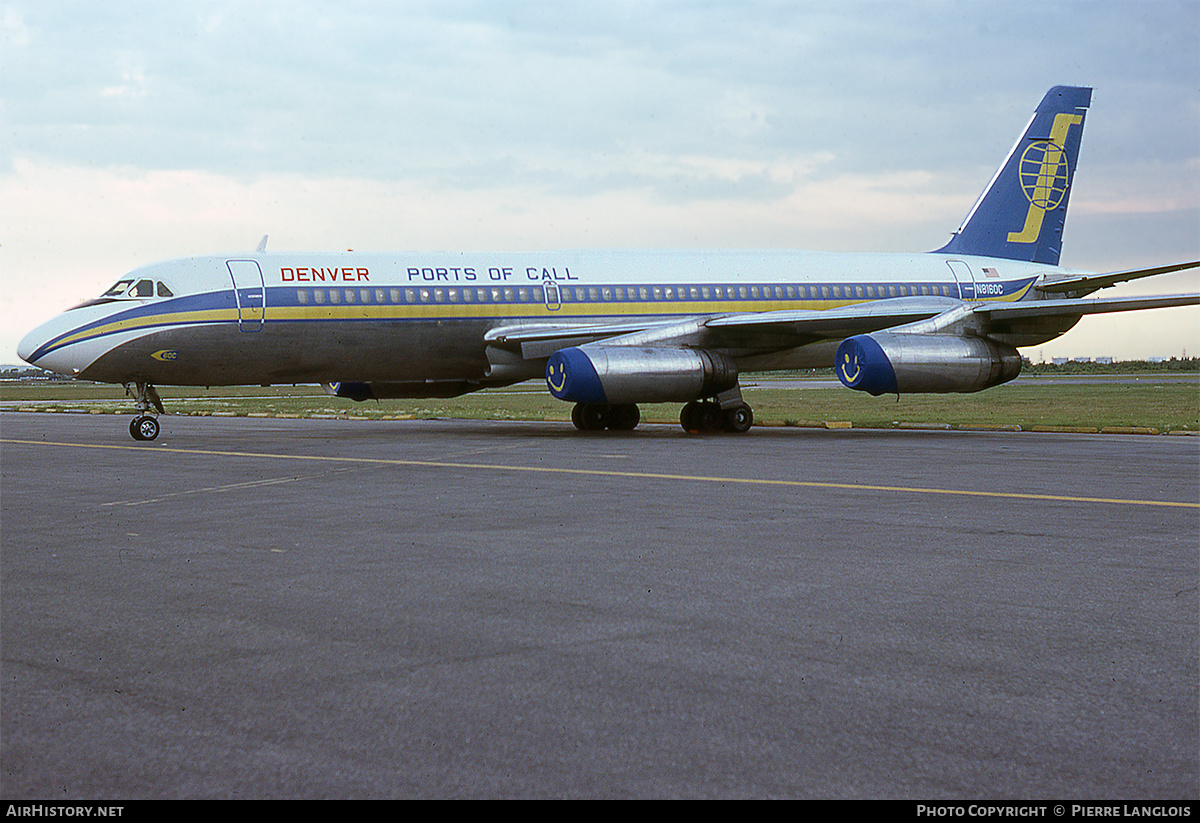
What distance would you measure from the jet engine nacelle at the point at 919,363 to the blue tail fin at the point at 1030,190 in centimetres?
656

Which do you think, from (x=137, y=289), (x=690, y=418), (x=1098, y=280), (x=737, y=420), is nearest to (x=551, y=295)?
(x=690, y=418)

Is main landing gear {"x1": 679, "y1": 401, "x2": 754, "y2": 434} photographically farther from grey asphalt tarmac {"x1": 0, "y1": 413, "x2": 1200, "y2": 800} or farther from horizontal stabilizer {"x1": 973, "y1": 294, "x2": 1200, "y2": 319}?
grey asphalt tarmac {"x1": 0, "y1": 413, "x2": 1200, "y2": 800}

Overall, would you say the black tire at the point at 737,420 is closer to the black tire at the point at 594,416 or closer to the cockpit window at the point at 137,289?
the black tire at the point at 594,416

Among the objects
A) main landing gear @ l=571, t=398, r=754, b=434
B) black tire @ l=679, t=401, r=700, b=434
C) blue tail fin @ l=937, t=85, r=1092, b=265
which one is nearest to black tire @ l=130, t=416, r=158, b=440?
main landing gear @ l=571, t=398, r=754, b=434

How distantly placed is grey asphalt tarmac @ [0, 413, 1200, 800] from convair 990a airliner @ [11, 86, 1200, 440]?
953 centimetres

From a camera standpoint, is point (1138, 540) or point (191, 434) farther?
point (191, 434)

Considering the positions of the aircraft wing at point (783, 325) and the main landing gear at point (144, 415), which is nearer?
the main landing gear at point (144, 415)

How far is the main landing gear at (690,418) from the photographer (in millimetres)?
22766

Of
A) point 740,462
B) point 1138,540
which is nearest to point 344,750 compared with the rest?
point 1138,540

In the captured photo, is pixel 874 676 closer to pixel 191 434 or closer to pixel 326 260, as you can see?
pixel 326 260

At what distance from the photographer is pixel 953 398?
38.7 meters

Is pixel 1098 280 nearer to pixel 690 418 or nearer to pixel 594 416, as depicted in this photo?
pixel 690 418

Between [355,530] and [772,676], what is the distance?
5.18 meters

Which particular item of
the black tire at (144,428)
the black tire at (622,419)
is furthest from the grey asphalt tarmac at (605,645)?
the black tire at (622,419)
